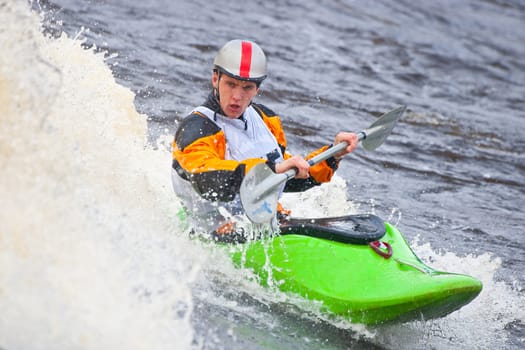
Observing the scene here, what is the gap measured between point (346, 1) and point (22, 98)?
12671 mm

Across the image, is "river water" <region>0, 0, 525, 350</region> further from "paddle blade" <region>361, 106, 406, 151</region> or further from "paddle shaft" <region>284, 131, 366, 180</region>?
"paddle blade" <region>361, 106, 406, 151</region>

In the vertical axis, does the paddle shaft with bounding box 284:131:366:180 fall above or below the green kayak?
above

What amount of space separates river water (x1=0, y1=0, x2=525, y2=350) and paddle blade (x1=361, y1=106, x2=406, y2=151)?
1.07 meters

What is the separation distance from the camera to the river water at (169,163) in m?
3.40

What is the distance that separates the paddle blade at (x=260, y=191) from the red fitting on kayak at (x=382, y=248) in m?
0.68

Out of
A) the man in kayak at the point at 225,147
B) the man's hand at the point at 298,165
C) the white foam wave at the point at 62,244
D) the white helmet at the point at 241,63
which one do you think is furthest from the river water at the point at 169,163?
the white helmet at the point at 241,63

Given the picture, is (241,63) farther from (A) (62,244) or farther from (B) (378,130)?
(A) (62,244)

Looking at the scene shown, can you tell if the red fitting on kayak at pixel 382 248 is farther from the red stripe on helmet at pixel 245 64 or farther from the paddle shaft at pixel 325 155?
the red stripe on helmet at pixel 245 64

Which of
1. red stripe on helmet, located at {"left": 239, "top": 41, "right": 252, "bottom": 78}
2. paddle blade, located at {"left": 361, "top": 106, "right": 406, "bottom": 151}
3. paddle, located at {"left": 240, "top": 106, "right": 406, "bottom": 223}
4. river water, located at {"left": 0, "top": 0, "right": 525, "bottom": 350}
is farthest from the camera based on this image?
paddle blade, located at {"left": 361, "top": 106, "right": 406, "bottom": 151}

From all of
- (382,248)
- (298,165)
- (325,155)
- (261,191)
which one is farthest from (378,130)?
(261,191)

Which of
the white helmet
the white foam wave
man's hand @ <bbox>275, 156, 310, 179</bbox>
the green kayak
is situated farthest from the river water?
the white helmet

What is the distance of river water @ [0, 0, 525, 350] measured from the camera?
3.40 meters

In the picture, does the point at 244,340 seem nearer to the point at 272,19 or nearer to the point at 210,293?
the point at 210,293

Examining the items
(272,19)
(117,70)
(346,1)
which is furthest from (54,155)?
(346,1)
